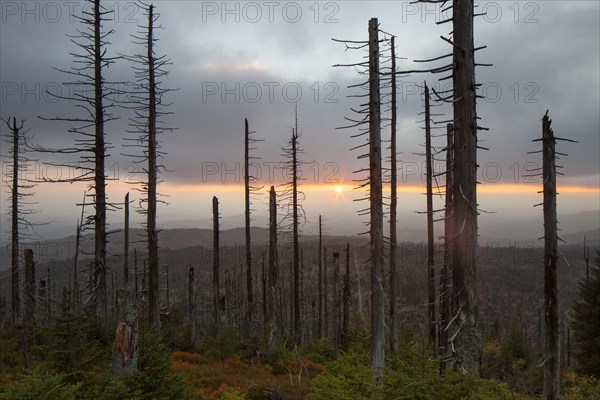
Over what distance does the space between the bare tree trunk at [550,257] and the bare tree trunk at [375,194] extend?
505 cm

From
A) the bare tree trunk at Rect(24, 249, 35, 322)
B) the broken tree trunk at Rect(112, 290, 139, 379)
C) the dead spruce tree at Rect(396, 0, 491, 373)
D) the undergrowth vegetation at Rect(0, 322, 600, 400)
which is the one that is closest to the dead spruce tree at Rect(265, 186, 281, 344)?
the undergrowth vegetation at Rect(0, 322, 600, 400)

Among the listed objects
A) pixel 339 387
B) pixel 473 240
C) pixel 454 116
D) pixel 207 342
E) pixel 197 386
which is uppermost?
pixel 454 116

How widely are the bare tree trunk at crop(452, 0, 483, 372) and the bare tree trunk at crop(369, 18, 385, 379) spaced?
4314mm

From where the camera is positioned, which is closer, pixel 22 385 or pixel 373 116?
pixel 22 385

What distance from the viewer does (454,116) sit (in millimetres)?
6836

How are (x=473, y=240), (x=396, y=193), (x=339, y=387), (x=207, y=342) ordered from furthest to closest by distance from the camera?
(x=207, y=342) → (x=396, y=193) → (x=473, y=240) → (x=339, y=387)

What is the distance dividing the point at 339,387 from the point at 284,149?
17029mm

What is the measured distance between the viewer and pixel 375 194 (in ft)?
36.1

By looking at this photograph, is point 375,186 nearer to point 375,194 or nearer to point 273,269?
point 375,194

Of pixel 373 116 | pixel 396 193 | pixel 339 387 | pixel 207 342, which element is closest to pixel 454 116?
pixel 373 116

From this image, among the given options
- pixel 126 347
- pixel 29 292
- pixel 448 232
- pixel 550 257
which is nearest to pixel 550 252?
pixel 550 257

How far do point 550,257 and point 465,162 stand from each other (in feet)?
23.4

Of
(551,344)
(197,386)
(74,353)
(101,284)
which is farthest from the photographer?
(101,284)

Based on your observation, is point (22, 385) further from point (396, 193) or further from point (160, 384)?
point (396, 193)
